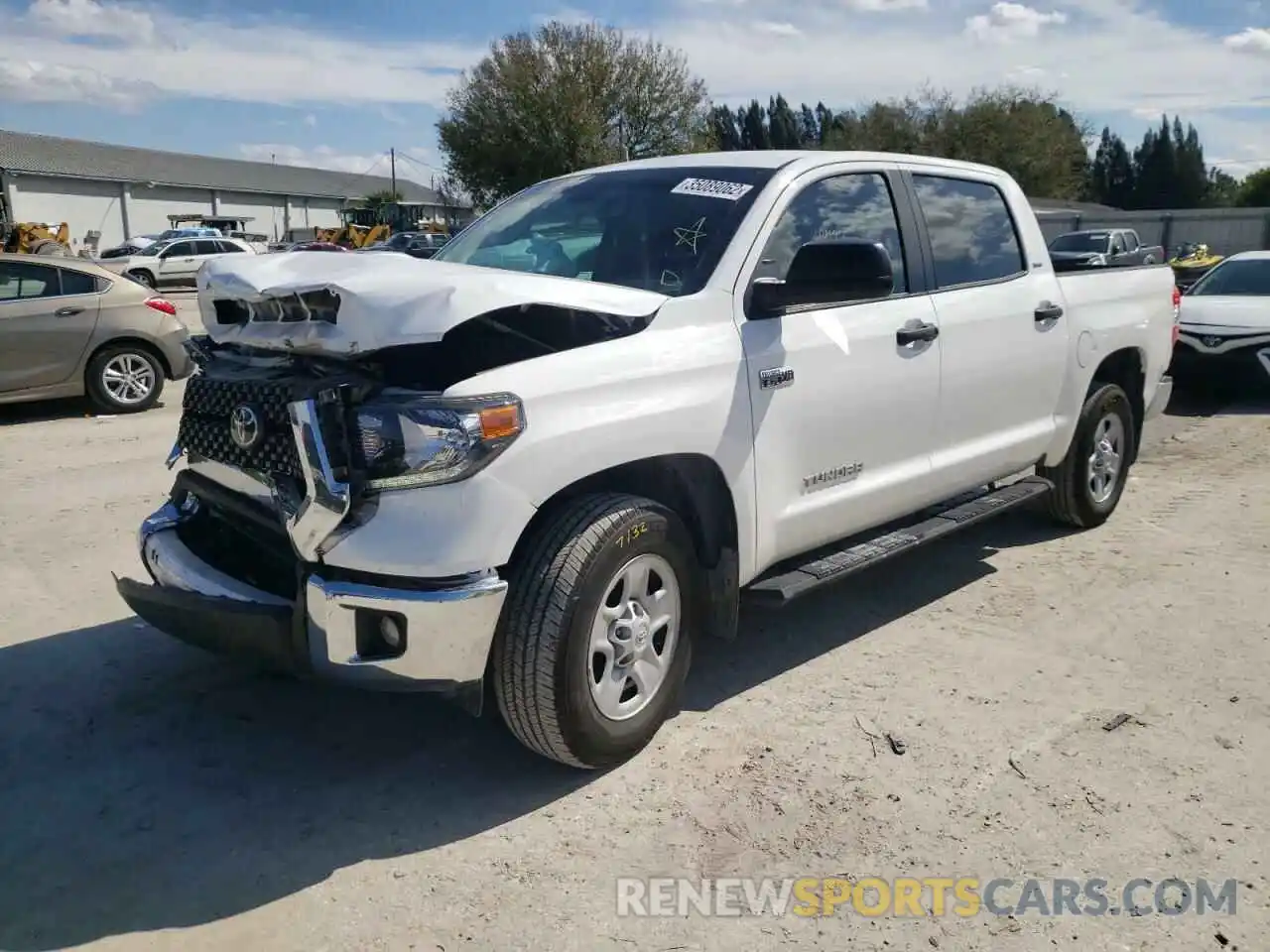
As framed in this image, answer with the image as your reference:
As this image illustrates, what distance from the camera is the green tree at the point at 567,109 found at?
44.6 meters

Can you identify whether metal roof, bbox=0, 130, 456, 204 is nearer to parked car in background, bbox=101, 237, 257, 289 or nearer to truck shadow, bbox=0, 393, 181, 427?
parked car in background, bbox=101, 237, 257, 289

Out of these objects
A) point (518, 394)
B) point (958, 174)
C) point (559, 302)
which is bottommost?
point (518, 394)

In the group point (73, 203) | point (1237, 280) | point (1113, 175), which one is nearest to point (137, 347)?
point (1237, 280)

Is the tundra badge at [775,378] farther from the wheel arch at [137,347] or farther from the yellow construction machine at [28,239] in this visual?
the yellow construction machine at [28,239]

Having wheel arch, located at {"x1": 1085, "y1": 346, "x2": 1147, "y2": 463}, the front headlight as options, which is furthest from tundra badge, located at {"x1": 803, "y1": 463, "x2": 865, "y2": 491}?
wheel arch, located at {"x1": 1085, "y1": 346, "x2": 1147, "y2": 463}

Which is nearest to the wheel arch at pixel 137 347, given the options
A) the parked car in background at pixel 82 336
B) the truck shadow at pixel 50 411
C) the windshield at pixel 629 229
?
the parked car in background at pixel 82 336

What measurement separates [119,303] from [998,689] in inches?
344

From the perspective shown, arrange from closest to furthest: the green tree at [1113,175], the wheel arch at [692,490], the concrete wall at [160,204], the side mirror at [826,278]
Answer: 1. the wheel arch at [692,490]
2. the side mirror at [826,278]
3. the concrete wall at [160,204]
4. the green tree at [1113,175]

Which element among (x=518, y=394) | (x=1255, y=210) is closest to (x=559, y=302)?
(x=518, y=394)

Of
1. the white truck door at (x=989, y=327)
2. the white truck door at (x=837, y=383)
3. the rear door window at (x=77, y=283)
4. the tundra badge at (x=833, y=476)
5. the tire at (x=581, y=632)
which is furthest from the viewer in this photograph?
the rear door window at (x=77, y=283)

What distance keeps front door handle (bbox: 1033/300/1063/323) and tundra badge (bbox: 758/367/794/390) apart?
199cm

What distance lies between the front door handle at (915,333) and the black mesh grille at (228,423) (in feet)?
7.95

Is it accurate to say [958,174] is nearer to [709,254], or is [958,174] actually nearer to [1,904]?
[709,254]

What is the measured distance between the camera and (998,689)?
4.21 m
